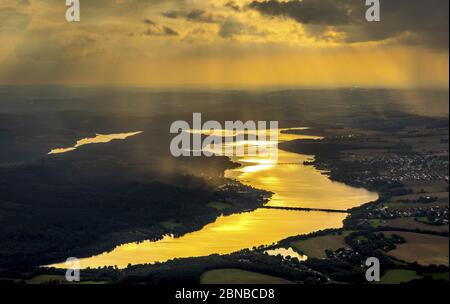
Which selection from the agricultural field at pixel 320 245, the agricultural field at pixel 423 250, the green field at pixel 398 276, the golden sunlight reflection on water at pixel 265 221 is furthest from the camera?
the golden sunlight reflection on water at pixel 265 221

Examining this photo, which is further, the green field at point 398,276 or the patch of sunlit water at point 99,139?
the patch of sunlit water at point 99,139

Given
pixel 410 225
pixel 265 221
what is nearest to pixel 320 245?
pixel 410 225

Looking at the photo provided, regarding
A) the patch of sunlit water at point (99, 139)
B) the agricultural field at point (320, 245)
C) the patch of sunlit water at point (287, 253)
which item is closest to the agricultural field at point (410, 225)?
the agricultural field at point (320, 245)

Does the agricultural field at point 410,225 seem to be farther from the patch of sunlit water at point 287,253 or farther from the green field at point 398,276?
the patch of sunlit water at point 287,253

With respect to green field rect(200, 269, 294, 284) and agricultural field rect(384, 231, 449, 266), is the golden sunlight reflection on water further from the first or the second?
agricultural field rect(384, 231, 449, 266)

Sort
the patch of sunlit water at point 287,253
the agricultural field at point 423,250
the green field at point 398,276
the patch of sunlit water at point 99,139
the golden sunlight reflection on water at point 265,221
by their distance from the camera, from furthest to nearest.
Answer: the patch of sunlit water at point 99,139 → the golden sunlight reflection on water at point 265,221 → the patch of sunlit water at point 287,253 → the agricultural field at point 423,250 → the green field at point 398,276
